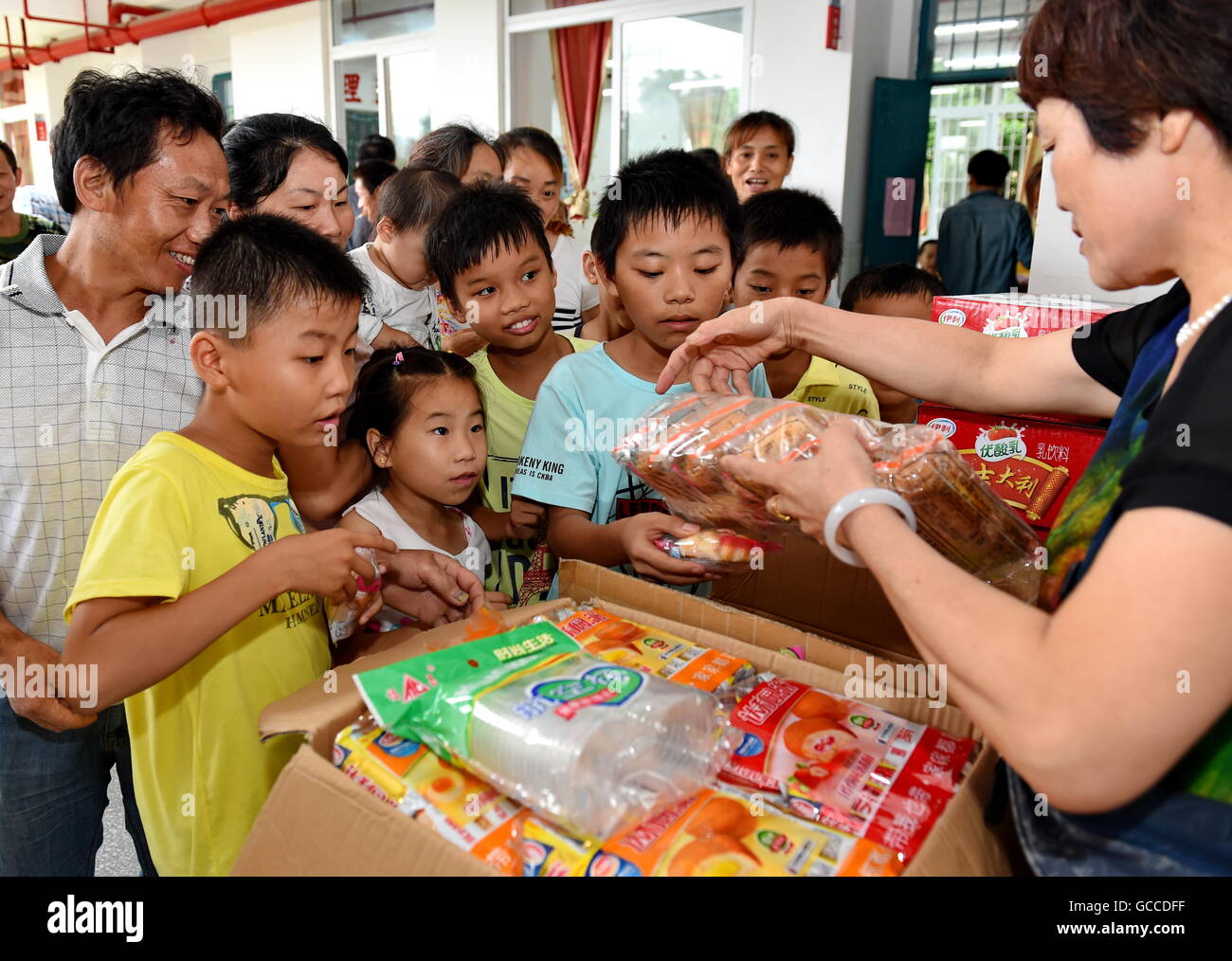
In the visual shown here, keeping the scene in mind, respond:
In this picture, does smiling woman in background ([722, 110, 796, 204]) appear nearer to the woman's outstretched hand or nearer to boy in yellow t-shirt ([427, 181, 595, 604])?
boy in yellow t-shirt ([427, 181, 595, 604])

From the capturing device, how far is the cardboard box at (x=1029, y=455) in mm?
1677

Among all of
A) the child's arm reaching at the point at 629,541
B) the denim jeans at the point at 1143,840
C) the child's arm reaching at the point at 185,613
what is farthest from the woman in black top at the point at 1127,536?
the child's arm reaching at the point at 185,613

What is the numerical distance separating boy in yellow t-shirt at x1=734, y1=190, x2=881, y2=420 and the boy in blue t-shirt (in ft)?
1.40

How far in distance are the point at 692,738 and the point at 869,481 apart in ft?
0.98

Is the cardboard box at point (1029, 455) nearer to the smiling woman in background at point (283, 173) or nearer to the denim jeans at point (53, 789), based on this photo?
the smiling woman in background at point (283, 173)

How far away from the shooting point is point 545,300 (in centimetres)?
198

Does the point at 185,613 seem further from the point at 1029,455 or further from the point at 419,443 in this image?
the point at 1029,455

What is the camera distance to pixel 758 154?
398cm

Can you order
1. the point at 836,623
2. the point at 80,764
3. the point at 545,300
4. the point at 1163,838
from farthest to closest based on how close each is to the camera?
the point at 545,300
the point at 80,764
the point at 836,623
the point at 1163,838

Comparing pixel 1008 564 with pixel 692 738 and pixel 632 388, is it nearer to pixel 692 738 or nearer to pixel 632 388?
pixel 692 738

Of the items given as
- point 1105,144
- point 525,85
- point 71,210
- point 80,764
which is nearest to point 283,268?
point 71,210

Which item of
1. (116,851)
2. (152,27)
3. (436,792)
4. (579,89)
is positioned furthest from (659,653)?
(152,27)

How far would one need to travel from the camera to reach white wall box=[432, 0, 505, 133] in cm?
716

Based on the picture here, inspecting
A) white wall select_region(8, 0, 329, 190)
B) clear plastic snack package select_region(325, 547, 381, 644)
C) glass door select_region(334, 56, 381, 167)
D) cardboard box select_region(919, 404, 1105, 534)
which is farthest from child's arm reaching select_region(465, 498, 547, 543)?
glass door select_region(334, 56, 381, 167)
